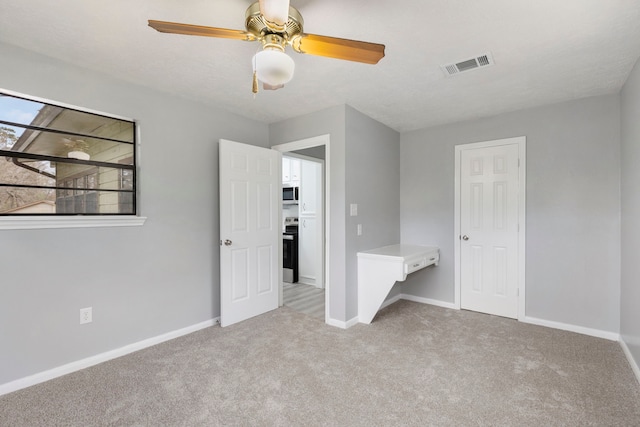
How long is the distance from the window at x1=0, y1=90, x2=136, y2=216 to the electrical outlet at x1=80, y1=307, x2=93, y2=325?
0.74 metres

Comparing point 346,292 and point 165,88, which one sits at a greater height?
point 165,88

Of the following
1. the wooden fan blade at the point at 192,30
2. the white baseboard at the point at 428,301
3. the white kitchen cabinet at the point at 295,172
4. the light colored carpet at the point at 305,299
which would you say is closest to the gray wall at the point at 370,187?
the light colored carpet at the point at 305,299

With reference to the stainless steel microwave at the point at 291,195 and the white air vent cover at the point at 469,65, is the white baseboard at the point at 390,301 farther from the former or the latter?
the white air vent cover at the point at 469,65

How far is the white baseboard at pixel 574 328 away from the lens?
114 inches

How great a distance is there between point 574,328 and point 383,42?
3207 millimetres

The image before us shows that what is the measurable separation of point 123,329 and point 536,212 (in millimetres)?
4043

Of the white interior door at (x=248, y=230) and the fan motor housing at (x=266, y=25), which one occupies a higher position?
the fan motor housing at (x=266, y=25)

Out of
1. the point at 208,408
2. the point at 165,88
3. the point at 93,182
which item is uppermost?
the point at 165,88

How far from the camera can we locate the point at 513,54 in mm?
2184

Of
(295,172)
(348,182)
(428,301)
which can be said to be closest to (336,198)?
(348,182)

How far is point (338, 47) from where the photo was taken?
61.1 inches

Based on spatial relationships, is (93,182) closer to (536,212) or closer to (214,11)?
(214,11)

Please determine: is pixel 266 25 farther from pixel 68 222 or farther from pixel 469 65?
pixel 68 222

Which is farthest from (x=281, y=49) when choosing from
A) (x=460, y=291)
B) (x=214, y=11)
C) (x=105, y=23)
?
(x=460, y=291)
